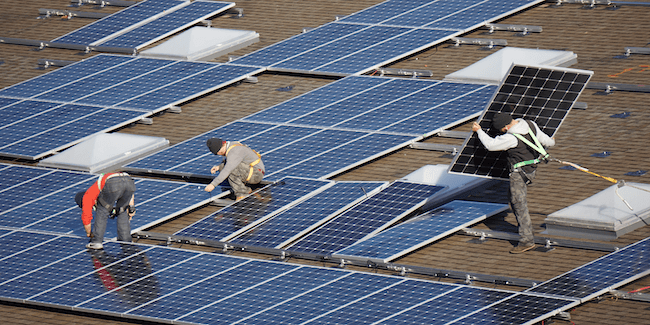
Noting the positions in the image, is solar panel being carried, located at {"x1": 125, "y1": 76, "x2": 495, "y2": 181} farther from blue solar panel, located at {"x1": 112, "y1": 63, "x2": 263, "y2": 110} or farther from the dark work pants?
the dark work pants

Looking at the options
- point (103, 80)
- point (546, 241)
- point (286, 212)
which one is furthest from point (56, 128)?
point (546, 241)

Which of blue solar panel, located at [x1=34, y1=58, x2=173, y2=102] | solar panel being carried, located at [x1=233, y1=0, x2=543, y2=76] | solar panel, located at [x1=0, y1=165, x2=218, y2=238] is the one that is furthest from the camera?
blue solar panel, located at [x1=34, y1=58, x2=173, y2=102]

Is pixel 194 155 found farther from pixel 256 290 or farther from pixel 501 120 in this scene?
pixel 501 120

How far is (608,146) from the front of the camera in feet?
80.4

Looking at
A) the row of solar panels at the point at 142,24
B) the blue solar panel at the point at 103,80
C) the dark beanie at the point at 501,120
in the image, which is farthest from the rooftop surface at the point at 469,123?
the dark beanie at the point at 501,120

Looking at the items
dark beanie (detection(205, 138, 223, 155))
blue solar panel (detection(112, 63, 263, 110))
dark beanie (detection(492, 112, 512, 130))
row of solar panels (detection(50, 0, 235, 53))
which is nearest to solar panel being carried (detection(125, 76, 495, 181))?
dark beanie (detection(205, 138, 223, 155))

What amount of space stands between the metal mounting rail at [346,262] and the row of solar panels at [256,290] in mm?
589

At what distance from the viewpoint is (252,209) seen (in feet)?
77.5

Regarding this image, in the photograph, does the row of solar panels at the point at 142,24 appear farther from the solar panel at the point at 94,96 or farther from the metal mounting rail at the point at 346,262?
the metal mounting rail at the point at 346,262

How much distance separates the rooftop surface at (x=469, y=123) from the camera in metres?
20.7

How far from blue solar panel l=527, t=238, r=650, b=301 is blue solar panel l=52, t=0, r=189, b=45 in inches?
769

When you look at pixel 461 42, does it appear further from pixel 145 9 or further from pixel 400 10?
pixel 145 9

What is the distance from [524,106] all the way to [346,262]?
4793 mm

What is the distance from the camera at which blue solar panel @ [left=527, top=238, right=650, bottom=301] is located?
1917 centimetres
